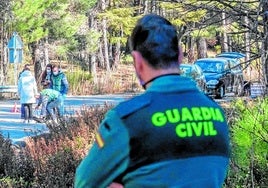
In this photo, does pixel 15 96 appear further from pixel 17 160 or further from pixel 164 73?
pixel 164 73

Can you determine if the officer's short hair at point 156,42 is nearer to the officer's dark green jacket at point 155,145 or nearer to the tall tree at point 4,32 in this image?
the officer's dark green jacket at point 155,145

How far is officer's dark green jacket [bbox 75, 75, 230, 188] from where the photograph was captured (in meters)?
1.96

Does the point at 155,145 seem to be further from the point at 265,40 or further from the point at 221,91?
the point at 221,91

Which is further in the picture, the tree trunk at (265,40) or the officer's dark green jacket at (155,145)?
the tree trunk at (265,40)

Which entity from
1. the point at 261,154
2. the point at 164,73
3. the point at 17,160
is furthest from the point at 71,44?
the point at 164,73

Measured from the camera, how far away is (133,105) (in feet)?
6.51

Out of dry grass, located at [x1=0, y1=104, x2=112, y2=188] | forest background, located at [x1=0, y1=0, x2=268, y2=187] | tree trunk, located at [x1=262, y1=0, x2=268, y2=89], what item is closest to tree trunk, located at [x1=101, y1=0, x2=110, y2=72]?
forest background, located at [x1=0, y1=0, x2=268, y2=187]

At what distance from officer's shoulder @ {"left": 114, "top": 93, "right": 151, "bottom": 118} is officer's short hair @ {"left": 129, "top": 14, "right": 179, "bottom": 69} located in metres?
0.12

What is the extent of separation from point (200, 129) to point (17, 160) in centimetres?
588

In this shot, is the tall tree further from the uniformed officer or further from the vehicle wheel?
the uniformed officer

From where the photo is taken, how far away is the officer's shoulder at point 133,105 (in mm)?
1970

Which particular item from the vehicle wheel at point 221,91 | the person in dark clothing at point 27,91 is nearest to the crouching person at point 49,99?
the person in dark clothing at point 27,91

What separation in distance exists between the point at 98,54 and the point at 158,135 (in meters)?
44.8

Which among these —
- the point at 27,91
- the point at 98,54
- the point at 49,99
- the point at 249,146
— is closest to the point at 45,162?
the point at 249,146
